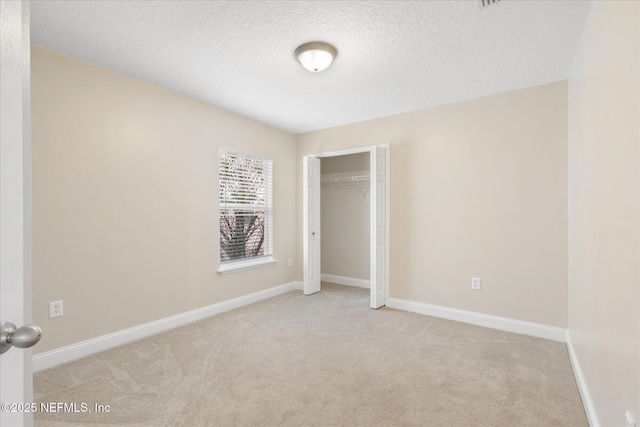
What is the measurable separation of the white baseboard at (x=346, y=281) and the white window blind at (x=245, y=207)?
1.38 m

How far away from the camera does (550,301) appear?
302 cm

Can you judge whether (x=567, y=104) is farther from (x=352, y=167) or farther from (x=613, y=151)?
(x=352, y=167)

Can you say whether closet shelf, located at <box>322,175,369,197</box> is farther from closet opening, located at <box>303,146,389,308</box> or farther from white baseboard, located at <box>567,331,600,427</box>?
white baseboard, located at <box>567,331,600,427</box>

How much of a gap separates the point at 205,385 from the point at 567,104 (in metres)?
3.84

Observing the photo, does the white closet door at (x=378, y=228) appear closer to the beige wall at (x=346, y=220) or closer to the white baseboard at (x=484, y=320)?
the white baseboard at (x=484, y=320)

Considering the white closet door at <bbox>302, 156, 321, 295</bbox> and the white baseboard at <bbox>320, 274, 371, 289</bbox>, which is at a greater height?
the white closet door at <bbox>302, 156, 321, 295</bbox>

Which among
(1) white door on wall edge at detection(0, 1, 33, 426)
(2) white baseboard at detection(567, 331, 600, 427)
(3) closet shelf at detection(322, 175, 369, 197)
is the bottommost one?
(2) white baseboard at detection(567, 331, 600, 427)

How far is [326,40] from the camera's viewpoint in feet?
7.50

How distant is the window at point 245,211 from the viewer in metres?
3.89

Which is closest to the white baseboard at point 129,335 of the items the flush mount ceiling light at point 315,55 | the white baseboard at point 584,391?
the flush mount ceiling light at point 315,55

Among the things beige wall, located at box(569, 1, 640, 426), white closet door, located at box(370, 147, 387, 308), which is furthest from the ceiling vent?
white closet door, located at box(370, 147, 387, 308)

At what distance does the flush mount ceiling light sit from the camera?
232cm

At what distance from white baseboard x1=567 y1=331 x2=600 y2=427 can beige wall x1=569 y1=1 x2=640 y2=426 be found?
5cm

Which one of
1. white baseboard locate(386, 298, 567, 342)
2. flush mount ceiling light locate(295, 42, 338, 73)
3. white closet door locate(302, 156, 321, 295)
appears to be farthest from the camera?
white closet door locate(302, 156, 321, 295)
